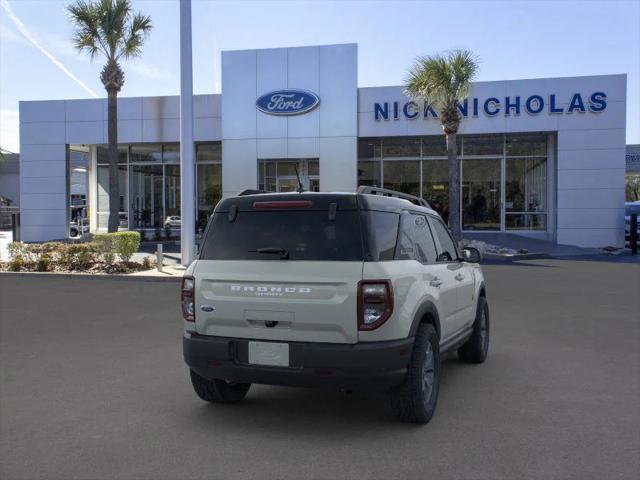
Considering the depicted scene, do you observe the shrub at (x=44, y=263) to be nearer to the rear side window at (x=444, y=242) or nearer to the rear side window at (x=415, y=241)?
the rear side window at (x=444, y=242)

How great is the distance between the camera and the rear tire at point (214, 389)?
5109 millimetres

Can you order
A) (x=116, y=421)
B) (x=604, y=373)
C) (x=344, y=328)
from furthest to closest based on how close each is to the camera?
(x=604, y=373) < (x=116, y=421) < (x=344, y=328)

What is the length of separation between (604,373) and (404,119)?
20.6 meters

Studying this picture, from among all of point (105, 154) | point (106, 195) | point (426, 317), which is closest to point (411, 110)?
point (105, 154)

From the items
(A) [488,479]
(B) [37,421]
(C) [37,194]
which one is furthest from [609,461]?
(C) [37,194]

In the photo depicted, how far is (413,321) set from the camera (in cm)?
455

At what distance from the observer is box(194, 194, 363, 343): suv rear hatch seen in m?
4.35

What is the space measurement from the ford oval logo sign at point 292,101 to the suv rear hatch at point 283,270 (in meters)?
21.4

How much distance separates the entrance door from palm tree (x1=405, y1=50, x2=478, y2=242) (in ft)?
15.5

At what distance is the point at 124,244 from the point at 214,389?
471 inches

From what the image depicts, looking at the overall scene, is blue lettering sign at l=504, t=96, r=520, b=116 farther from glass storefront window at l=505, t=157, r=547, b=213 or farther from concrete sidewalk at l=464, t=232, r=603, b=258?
concrete sidewalk at l=464, t=232, r=603, b=258

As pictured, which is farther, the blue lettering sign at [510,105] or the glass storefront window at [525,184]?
the glass storefront window at [525,184]

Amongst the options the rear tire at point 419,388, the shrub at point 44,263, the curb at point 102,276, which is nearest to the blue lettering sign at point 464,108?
the curb at point 102,276

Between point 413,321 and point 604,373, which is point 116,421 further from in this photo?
point 604,373
